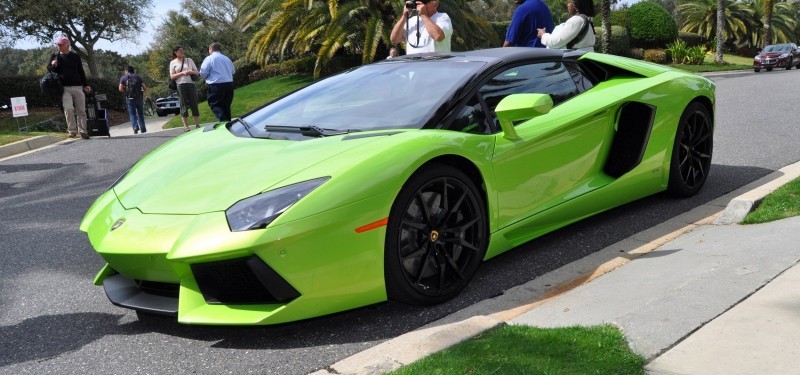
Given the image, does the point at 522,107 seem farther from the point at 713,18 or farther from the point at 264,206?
the point at 713,18

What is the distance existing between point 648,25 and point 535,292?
36591 mm

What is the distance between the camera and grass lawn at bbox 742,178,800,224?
443 centimetres

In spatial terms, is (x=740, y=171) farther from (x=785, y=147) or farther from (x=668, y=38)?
(x=668, y=38)

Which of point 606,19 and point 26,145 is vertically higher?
point 606,19

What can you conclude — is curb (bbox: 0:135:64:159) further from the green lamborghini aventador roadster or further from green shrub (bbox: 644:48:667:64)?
green shrub (bbox: 644:48:667:64)

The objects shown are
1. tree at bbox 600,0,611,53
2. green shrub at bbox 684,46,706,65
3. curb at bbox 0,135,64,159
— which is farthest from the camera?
green shrub at bbox 684,46,706,65

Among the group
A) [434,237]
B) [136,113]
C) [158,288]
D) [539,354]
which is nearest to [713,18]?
[136,113]

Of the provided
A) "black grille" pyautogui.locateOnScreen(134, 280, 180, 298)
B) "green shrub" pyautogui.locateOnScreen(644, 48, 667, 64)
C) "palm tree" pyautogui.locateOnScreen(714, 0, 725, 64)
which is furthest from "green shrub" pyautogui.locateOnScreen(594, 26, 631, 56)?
"black grille" pyautogui.locateOnScreen(134, 280, 180, 298)

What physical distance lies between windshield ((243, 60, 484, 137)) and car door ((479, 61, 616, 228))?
27 cm

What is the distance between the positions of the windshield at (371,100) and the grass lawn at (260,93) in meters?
16.4

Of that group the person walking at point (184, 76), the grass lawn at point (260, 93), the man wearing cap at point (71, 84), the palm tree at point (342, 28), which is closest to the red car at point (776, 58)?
the palm tree at point (342, 28)

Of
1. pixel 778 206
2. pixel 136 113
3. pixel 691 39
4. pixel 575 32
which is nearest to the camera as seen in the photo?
pixel 778 206

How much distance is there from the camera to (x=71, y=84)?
12125 mm

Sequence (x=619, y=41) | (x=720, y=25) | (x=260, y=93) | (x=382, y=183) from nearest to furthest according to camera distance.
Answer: (x=382, y=183) → (x=260, y=93) → (x=619, y=41) → (x=720, y=25)
